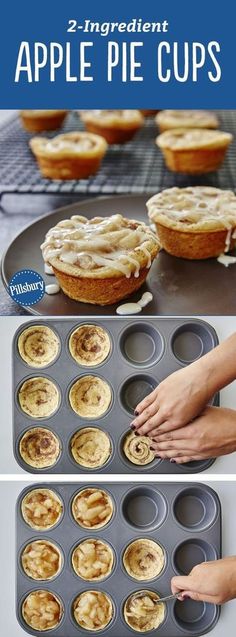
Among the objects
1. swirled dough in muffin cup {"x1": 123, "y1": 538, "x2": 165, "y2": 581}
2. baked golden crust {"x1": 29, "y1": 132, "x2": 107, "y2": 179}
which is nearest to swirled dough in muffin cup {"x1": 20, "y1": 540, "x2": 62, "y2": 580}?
swirled dough in muffin cup {"x1": 123, "y1": 538, "x2": 165, "y2": 581}

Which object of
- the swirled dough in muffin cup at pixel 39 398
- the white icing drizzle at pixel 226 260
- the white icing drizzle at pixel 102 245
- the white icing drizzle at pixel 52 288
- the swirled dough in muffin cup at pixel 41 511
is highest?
the white icing drizzle at pixel 102 245

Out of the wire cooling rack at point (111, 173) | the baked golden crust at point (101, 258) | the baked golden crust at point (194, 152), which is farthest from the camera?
the baked golden crust at point (194, 152)

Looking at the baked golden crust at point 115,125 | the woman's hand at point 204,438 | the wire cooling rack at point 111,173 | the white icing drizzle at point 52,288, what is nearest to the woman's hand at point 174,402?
the woman's hand at point 204,438

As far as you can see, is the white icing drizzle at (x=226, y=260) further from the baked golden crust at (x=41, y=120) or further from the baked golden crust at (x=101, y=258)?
the baked golden crust at (x=41, y=120)

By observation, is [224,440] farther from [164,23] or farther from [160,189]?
[164,23]

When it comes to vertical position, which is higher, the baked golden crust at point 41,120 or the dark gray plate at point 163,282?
the baked golden crust at point 41,120

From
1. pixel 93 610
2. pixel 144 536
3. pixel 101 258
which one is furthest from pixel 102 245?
pixel 93 610

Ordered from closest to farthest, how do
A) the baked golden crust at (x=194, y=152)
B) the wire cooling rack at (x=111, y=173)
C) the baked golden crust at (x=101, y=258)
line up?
the baked golden crust at (x=101, y=258)
the wire cooling rack at (x=111, y=173)
the baked golden crust at (x=194, y=152)
